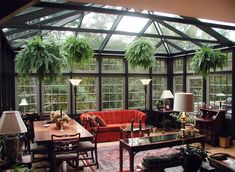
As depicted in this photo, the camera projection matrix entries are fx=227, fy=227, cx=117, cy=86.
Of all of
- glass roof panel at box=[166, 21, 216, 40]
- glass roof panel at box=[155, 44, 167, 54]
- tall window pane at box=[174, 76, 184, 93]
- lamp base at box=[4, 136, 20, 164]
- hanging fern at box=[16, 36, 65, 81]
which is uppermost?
glass roof panel at box=[166, 21, 216, 40]

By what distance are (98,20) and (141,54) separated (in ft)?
5.33

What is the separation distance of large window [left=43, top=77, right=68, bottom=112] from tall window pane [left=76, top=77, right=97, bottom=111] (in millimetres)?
466

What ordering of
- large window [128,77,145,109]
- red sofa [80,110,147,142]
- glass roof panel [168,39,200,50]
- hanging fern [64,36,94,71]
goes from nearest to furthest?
hanging fern [64,36,94,71], red sofa [80,110,147,142], glass roof panel [168,39,200,50], large window [128,77,145,109]

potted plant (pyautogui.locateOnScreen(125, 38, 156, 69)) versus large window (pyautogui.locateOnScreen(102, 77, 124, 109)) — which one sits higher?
potted plant (pyautogui.locateOnScreen(125, 38, 156, 69))

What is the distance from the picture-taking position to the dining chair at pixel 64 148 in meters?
4.17

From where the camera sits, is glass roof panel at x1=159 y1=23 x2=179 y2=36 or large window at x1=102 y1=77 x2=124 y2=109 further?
large window at x1=102 y1=77 x2=124 y2=109

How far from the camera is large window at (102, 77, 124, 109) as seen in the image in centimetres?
861

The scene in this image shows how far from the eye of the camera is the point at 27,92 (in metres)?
7.66

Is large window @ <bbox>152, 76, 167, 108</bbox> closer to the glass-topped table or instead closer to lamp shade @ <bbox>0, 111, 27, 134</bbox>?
the glass-topped table

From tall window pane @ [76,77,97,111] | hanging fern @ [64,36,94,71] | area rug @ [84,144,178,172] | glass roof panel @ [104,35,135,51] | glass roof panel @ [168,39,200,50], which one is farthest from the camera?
tall window pane @ [76,77,97,111]

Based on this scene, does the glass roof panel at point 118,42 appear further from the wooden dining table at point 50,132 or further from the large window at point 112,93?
the wooden dining table at point 50,132

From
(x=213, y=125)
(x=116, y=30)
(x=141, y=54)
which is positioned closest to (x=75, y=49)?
(x=116, y=30)

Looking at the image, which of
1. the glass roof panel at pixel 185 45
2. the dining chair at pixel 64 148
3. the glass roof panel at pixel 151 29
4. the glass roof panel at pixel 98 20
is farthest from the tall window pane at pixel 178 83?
the dining chair at pixel 64 148

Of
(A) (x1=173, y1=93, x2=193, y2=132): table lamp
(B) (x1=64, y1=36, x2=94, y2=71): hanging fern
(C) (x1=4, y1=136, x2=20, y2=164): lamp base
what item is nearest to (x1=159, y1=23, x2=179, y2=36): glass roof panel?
(B) (x1=64, y1=36, x2=94, y2=71): hanging fern
